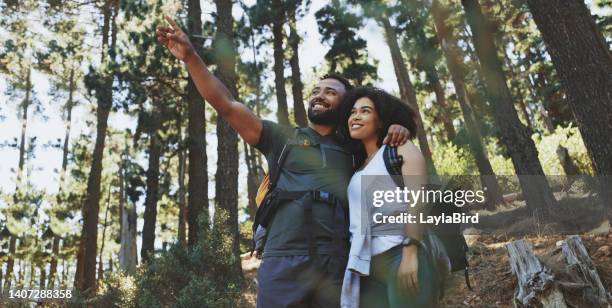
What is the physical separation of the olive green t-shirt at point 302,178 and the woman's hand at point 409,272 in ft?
1.56

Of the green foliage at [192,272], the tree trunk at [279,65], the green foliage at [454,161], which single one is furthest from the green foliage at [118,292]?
the green foliage at [454,161]

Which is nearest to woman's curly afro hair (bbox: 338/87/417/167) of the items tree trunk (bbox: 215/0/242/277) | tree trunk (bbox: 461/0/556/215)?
tree trunk (bbox: 215/0/242/277)

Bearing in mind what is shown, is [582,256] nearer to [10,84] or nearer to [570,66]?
[570,66]

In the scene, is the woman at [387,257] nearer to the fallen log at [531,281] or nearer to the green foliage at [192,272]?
the fallen log at [531,281]

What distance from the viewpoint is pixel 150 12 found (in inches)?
536

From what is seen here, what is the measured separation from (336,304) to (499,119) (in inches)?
347

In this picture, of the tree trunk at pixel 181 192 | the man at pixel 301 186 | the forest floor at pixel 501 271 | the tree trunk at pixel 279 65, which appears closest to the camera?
the man at pixel 301 186

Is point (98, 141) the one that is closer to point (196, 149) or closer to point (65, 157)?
point (196, 149)

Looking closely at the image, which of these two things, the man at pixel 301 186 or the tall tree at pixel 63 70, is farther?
the tall tree at pixel 63 70

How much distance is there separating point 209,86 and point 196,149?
9700 millimetres

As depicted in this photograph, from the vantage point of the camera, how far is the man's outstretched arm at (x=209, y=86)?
260 cm

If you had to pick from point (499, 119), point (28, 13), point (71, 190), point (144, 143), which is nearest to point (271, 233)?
point (499, 119)

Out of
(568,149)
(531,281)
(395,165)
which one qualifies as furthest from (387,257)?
(568,149)

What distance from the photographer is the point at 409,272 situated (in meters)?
2.01
